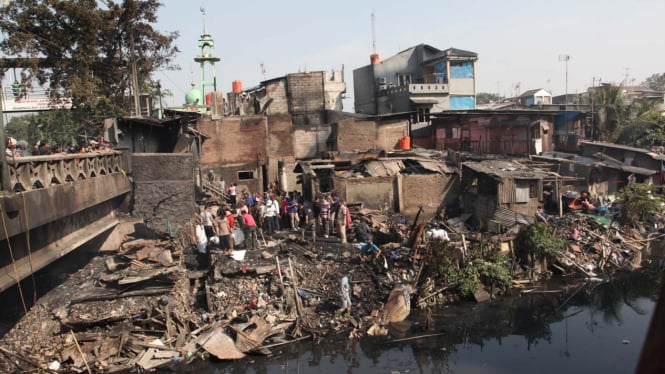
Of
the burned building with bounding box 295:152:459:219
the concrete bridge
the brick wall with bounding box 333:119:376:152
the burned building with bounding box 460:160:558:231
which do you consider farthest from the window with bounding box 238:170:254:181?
Result: the concrete bridge

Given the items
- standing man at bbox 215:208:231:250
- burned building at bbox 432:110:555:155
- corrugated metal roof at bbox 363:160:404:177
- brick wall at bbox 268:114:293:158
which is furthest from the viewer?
burned building at bbox 432:110:555:155

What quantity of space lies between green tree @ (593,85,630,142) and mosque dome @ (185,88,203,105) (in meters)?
28.6

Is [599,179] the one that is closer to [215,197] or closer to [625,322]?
[625,322]

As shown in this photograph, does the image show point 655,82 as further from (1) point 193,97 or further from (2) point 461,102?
(1) point 193,97

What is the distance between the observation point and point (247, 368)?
12156mm

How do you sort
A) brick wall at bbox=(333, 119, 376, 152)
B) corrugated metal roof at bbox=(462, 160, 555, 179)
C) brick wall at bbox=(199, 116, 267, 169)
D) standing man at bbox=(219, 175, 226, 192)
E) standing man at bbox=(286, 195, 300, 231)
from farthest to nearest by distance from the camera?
brick wall at bbox=(333, 119, 376, 152) < brick wall at bbox=(199, 116, 267, 169) < standing man at bbox=(219, 175, 226, 192) < corrugated metal roof at bbox=(462, 160, 555, 179) < standing man at bbox=(286, 195, 300, 231)

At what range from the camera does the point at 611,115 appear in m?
34.5

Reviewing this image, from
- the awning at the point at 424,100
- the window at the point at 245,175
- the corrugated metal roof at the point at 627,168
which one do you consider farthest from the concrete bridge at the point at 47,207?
the awning at the point at 424,100

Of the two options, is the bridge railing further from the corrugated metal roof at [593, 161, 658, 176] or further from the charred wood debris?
the corrugated metal roof at [593, 161, 658, 176]

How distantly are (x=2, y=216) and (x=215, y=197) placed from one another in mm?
15258

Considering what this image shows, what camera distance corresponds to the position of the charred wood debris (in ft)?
40.5

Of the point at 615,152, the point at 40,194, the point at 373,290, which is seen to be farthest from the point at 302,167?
the point at 615,152

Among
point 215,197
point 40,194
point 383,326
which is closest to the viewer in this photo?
point 40,194

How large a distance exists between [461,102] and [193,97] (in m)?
20.4
